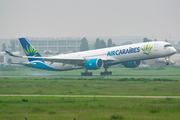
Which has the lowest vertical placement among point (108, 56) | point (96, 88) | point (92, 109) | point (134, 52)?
point (92, 109)

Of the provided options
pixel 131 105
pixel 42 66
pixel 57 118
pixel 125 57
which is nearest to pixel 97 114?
pixel 57 118

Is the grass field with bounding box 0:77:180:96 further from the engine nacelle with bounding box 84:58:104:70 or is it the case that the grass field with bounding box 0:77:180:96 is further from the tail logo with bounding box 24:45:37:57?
the tail logo with bounding box 24:45:37:57

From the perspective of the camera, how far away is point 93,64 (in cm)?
5359

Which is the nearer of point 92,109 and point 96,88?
point 92,109

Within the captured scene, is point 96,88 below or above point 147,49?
below

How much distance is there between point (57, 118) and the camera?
17000 millimetres

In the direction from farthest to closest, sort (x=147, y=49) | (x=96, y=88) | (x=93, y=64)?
(x=93, y=64)
(x=147, y=49)
(x=96, y=88)

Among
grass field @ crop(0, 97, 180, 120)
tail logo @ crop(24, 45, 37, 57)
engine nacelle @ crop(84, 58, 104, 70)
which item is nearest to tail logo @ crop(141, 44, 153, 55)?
engine nacelle @ crop(84, 58, 104, 70)

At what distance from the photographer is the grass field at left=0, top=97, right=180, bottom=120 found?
56.8ft

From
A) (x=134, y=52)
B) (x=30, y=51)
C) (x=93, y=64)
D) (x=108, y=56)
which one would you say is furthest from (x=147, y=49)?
(x=30, y=51)

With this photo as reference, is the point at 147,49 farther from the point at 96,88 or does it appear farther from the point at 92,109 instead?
the point at 92,109

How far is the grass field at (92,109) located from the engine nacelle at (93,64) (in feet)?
95.4

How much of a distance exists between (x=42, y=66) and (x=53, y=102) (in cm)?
3885

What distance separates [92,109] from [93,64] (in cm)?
3370
